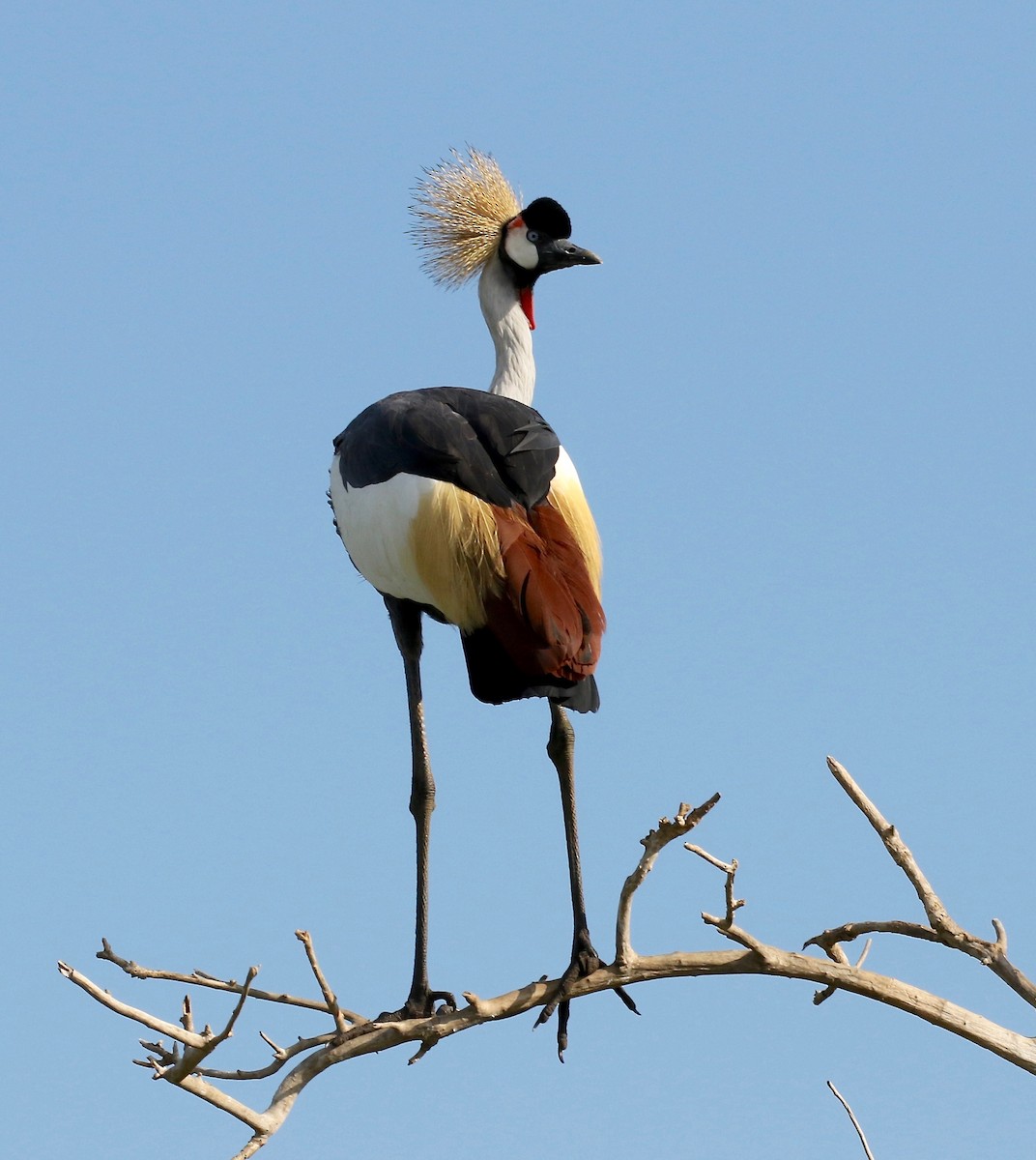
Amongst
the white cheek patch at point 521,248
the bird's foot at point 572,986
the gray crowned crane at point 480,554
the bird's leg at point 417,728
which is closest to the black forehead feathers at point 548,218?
the white cheek patch at point 521,248

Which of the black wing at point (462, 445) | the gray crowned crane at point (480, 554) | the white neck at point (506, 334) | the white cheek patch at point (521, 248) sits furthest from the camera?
the white cheek patch at point (521, 248)

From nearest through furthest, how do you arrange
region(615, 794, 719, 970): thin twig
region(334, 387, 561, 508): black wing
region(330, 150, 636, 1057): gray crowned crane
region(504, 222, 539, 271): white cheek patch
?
region(615, 794, 719, 970): thin twig < region(330, 150, 636, 1057): gray crowned crane < region(334, 387, 561, 508): black wing < region(504, 222, 539, 271): white cheek patch

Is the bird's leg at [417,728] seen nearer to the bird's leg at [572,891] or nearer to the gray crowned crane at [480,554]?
the gray crowned crane at [480,554]

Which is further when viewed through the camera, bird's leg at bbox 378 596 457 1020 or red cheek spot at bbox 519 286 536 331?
red cheek spot at bbox 519 286 536 331

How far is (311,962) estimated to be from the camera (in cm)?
550

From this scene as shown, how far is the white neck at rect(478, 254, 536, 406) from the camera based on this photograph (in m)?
7.55

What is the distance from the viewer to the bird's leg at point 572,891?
6000 millimetres

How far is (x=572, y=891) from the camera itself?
6.29 m

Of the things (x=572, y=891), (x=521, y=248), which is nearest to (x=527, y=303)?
(x=521, y=248)

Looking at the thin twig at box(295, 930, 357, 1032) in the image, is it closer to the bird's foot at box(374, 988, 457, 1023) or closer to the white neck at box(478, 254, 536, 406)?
the bird's foot at box(374, 988, 457, 1023)

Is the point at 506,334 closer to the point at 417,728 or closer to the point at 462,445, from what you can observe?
the point at 462,445

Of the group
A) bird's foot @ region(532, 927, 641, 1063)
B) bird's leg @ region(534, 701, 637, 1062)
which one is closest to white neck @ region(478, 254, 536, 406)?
bird's leg @ region(534, 701, 637, 1062)

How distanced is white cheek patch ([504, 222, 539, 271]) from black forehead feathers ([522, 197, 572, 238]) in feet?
0.18

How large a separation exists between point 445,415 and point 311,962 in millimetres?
1959
